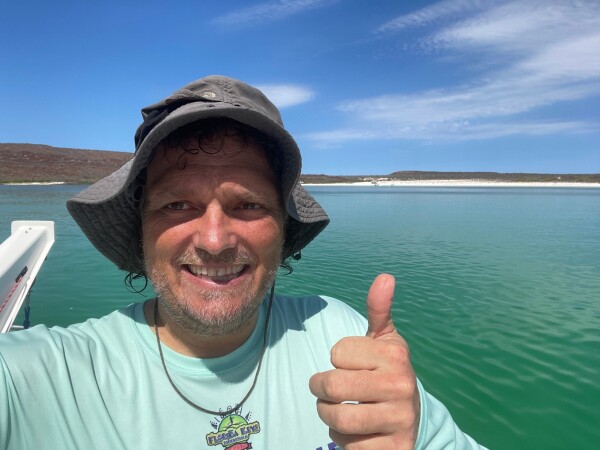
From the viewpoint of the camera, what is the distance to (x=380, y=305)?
1299 millimetres

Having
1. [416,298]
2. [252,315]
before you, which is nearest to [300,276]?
[416,298]

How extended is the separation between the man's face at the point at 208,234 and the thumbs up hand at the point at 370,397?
2.11 feet

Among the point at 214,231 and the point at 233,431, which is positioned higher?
the point at 214,231

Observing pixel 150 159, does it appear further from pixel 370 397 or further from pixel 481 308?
pixel 481 308

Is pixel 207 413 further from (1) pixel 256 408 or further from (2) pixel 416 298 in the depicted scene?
(2) pixel 416 298

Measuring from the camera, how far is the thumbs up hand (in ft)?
3.63

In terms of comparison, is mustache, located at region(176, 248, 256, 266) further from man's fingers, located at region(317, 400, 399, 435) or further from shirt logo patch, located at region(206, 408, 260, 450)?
man's fingers, located at region(317, 400, 399, 435)

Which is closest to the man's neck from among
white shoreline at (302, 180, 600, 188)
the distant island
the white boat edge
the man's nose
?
the man's nose

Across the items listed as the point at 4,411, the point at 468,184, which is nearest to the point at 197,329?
the point at 4,411

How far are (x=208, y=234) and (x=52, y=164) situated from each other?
8573 centimetres

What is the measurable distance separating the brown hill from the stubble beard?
225 feet

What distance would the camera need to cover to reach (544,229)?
20188mm

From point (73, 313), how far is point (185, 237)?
7.52 meters

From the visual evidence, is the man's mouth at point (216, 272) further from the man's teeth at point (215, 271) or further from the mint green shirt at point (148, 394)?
the mint green shirt at point (148, 394)
